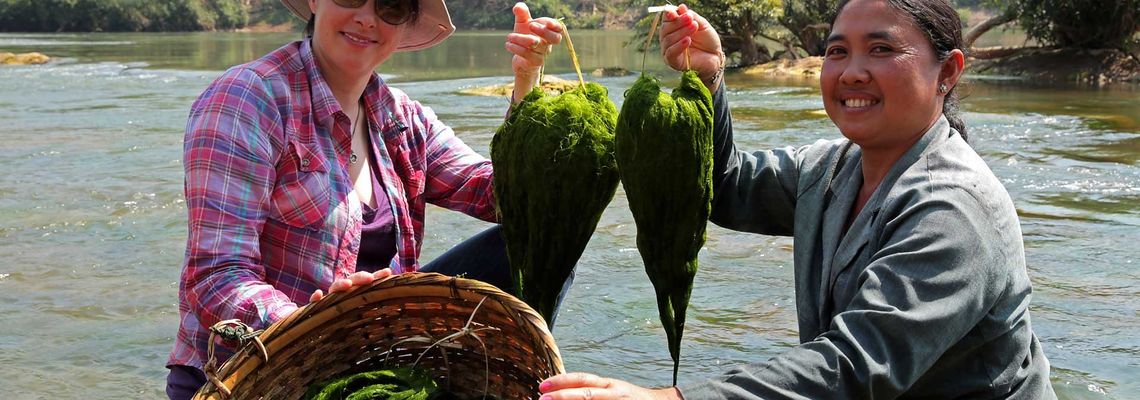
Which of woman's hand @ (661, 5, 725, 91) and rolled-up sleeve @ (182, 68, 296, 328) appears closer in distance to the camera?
woman's hand @ (661, 5, 725, 91)

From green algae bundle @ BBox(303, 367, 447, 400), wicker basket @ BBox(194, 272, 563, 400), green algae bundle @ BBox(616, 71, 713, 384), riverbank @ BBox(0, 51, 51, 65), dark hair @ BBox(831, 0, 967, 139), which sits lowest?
riverbank @ BBox(0, 51, 51, 65)

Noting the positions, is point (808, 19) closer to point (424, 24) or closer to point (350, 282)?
point (424, 24)

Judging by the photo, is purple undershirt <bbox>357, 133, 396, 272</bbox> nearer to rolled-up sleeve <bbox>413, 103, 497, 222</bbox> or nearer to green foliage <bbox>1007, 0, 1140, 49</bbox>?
rolled-up sleeve <bbox>413, 103, 497, 222</bbox>

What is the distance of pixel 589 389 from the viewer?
2.19 metres

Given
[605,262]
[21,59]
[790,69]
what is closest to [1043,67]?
[790,69]

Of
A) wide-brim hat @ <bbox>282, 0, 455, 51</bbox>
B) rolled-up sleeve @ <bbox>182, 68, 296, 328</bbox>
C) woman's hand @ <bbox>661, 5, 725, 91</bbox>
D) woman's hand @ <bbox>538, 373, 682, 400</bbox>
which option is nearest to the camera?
woman's hand @ <bbox>538, 373, 682, 400</bbox>

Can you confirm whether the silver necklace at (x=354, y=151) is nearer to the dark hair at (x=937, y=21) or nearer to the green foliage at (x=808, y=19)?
the dark hair at (x=937, y=21)

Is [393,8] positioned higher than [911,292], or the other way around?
[393,8]

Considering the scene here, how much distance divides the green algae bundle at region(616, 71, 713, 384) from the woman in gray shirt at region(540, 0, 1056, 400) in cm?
35

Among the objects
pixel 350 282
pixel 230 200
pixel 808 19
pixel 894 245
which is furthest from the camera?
pixel 808 19

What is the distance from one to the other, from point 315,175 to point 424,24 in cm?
85

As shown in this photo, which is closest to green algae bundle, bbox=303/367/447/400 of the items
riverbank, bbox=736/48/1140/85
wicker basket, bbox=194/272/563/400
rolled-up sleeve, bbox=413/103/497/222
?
wicker basket, bbox=194/272/563/400

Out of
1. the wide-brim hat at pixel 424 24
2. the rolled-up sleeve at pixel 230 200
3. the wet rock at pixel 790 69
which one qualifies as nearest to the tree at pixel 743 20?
the wet rock at pixel 790 69

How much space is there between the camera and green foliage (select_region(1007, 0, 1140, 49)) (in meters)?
23.1
